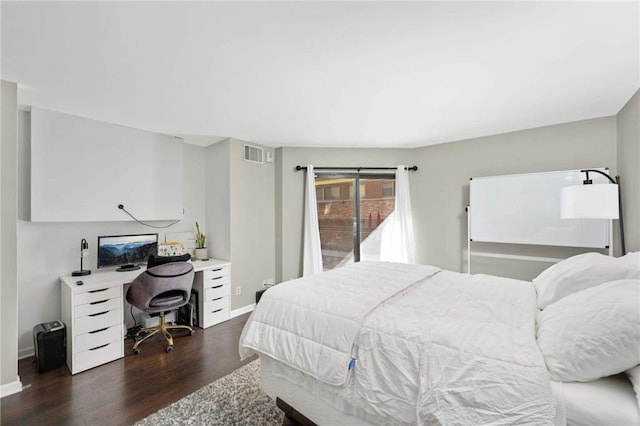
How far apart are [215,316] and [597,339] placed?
3.54 m

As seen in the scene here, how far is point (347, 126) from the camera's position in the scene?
10.6 ft

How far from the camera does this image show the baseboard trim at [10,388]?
211 cm

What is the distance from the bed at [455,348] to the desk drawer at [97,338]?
1.60m

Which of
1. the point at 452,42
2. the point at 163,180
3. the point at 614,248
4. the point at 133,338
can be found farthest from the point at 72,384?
the point at 614,248

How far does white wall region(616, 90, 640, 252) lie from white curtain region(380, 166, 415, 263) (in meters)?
2.24

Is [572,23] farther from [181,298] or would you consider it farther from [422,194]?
[181,298]

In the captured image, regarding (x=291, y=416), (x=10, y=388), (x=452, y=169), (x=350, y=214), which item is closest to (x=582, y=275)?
(x=291, y=416)

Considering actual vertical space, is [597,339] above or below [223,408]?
above

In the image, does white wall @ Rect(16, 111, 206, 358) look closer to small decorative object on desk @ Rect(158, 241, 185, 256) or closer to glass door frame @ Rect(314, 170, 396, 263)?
small decorative object on desk @ Rect(158, 241, 185, 256)

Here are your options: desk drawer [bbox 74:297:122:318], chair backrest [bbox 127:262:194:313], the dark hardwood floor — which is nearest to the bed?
the dark hardwood floor

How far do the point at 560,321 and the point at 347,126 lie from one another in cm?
262

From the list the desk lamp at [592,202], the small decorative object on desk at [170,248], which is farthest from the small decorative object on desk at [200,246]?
the desk lamp at [592,202]

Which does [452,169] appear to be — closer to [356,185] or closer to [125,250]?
[356,185]

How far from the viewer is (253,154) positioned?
13.2ft
